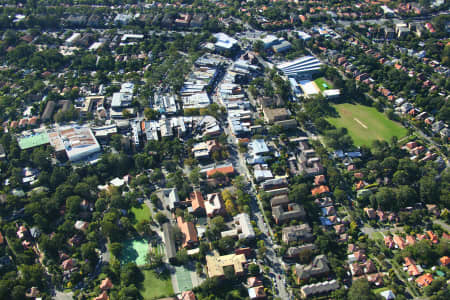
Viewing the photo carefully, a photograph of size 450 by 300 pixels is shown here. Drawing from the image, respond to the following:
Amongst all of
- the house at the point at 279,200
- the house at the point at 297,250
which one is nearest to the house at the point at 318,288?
the house at the point at 297,250

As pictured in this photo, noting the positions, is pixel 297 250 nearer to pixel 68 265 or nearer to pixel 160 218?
pixel 160 218

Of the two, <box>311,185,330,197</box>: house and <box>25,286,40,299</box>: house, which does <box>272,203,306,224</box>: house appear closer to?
<box>311,185,330,197</box>: house

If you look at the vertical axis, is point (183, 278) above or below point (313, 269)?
below

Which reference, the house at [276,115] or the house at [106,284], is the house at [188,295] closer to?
the house at [106,284]

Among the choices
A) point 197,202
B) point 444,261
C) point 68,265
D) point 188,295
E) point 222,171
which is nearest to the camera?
point 188,295

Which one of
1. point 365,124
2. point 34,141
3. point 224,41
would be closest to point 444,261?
point 365,124

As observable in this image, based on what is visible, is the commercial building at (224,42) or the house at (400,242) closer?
the house at (400,242)

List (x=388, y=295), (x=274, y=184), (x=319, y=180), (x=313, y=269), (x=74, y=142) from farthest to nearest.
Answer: (x=74, y=142), (x=319, y=180), (x=274, y=184), (x=313, y=269), (x=388, y=295)

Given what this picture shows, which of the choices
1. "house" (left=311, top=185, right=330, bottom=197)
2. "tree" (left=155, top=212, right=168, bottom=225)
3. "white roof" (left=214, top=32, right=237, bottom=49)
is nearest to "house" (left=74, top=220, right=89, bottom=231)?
"tree" (left=155, top=212, right=168, bottom=225)
